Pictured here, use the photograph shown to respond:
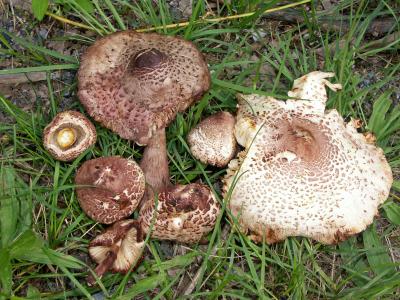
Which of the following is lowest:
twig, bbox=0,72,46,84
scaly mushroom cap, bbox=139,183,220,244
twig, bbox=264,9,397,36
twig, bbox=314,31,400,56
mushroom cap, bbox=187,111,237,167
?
scaly mushroom cap, bbox=139,183,220,244

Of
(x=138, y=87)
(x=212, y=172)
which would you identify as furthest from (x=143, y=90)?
(x=212, y=172)

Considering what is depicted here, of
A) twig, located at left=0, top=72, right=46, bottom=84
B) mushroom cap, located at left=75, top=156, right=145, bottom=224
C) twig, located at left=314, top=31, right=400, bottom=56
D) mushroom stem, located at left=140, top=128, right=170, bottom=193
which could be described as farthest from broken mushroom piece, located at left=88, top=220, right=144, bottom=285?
twig, located at left=314, top=31, right=400, bottom=56

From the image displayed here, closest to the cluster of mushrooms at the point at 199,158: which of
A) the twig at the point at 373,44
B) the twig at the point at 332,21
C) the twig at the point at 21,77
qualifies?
the twig at the point at 21,77

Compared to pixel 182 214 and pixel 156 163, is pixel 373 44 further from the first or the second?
pixel 182 214

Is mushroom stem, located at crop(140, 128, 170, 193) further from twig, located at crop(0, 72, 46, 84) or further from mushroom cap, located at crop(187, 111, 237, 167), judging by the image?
twig, located at crop(0, 72, 46, 84)

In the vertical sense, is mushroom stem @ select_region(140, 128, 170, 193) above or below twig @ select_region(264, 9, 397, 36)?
below

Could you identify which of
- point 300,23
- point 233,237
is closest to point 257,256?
point 233,237
